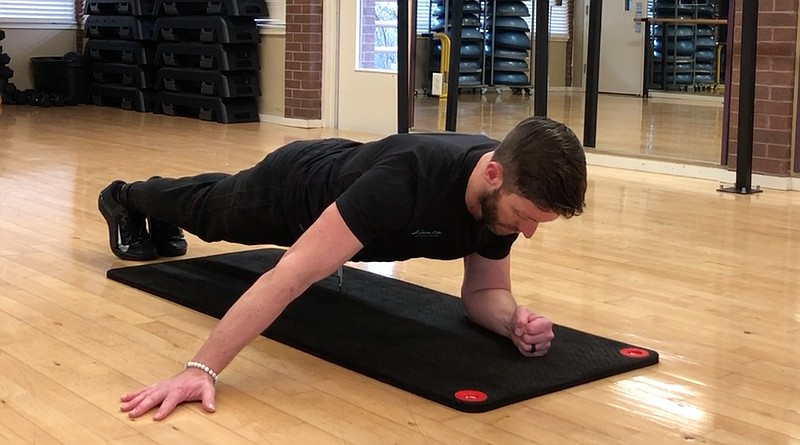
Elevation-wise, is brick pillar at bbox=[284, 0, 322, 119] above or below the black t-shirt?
above

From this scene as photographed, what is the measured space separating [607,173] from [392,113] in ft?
7.38

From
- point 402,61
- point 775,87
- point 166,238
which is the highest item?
point 402,61

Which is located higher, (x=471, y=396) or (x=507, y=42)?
(x=507, y=42)

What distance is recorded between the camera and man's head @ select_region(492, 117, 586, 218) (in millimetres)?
1668

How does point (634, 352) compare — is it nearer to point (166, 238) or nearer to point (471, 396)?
point (471, 396)

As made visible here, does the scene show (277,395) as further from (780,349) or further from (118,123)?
(118,123)

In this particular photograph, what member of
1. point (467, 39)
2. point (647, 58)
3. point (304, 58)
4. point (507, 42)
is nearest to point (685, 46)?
point (647, 58)

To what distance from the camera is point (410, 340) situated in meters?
2.19

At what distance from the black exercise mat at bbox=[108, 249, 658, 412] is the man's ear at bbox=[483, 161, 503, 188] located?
0.39 meters

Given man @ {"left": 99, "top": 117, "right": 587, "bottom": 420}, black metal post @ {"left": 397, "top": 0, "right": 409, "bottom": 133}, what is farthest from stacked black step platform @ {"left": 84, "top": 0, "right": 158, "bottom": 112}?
man @ {"left": 99, "top": 117, "right": 587, "bottom": 420}

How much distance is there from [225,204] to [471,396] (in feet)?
2.85

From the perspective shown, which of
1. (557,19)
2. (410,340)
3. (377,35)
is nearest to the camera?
(410,340)

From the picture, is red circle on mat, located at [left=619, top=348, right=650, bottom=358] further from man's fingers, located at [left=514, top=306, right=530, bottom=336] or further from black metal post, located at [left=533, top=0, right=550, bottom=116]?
black metal post, located at [left=533, top=0, right=550, bottom=116]

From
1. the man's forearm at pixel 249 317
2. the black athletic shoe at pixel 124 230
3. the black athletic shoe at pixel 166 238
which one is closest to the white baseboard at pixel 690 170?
the black athletic shoe at pixel 166 238
